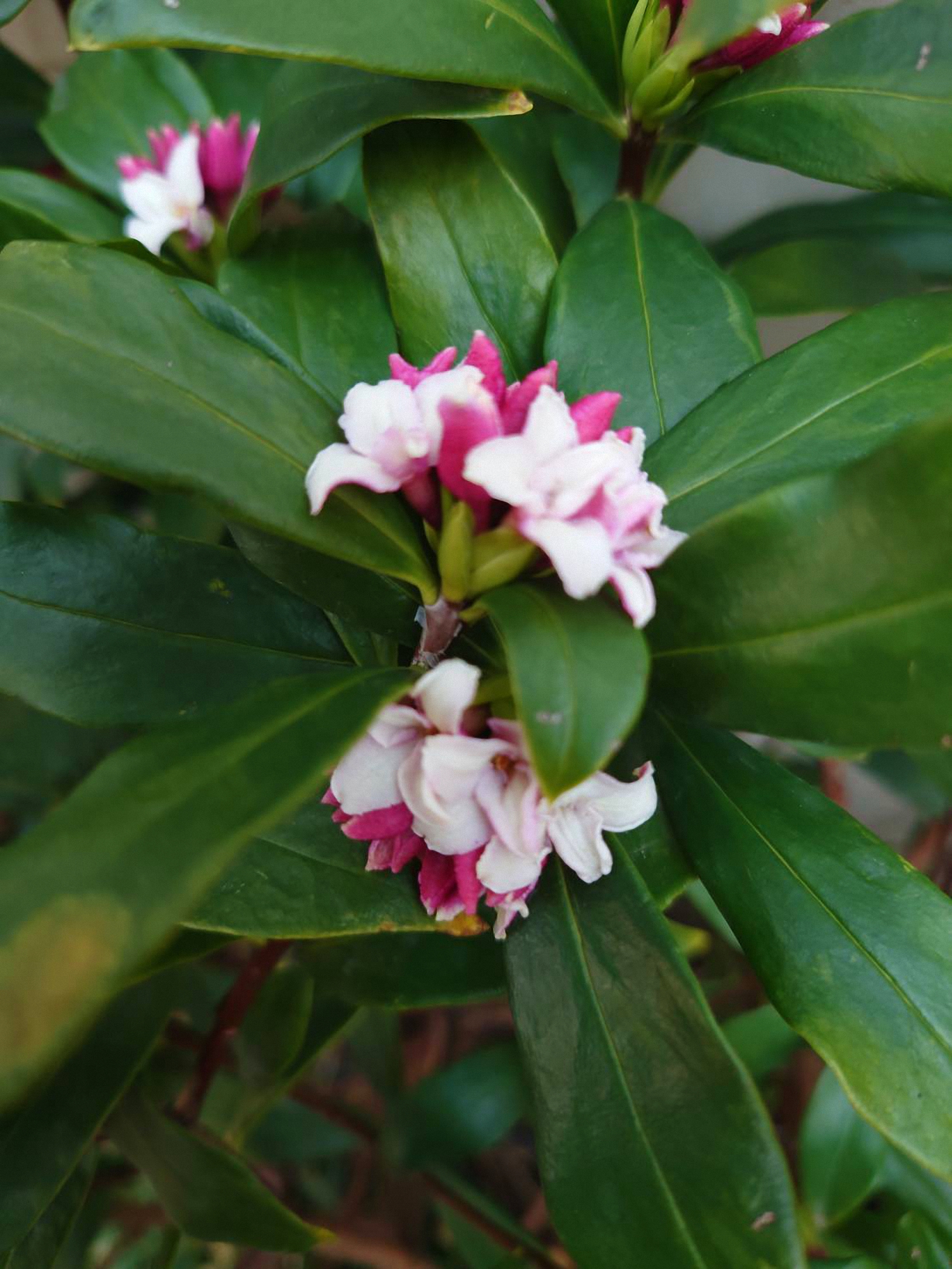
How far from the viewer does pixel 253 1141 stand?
3.46 ft

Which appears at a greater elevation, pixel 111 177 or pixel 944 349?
pixel 111 177

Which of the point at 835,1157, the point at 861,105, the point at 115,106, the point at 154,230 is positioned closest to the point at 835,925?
the point at 861,105

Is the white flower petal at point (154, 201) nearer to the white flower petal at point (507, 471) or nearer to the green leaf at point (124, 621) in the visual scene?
the green leaf at point (124, 621)

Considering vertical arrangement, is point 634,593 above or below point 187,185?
below

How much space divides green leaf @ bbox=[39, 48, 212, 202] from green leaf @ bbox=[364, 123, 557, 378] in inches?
18.3

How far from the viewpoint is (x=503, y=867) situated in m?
0.45

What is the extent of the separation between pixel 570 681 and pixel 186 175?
0.62 meters

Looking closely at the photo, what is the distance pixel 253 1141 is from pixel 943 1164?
844 mm

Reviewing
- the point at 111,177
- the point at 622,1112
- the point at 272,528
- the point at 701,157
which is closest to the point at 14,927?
the point at 272,528

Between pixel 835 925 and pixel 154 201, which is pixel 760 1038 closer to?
pixel 835 925

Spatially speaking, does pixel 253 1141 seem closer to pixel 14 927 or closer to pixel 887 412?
pixel 14 927

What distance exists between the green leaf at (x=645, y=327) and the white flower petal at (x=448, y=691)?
226 mm

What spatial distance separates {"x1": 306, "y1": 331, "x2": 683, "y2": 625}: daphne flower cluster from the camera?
1.26 ft

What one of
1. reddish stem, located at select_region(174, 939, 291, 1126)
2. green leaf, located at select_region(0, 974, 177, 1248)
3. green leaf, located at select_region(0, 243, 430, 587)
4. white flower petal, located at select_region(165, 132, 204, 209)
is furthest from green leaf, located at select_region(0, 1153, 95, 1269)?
white flower petal, located at select_region(165, 132, 204, 209)
